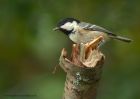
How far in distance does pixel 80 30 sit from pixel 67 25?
0.14m

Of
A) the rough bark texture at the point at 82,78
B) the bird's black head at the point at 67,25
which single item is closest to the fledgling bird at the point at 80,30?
the bird's black head at the point at 67,25

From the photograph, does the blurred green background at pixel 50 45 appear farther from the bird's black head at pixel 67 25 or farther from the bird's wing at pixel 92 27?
the bird's wing at pixel 92 27

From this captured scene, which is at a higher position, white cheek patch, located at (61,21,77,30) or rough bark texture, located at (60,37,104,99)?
white cheek patch, located at (61,21,77,30)

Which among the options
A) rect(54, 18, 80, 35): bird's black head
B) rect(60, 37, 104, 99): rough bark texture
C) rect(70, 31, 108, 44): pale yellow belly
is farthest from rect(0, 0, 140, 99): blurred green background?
rect(60, 37, 104, 99): rough bark texture

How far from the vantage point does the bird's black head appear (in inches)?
161

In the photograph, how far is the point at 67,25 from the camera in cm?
414

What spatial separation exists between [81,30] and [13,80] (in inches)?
32.5

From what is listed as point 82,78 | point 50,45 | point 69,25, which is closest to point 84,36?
point 69,25

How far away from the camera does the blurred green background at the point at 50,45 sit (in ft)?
13.1

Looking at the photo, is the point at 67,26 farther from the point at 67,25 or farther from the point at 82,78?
the point at 82,78

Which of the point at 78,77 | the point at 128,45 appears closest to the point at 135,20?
the point at 128,45

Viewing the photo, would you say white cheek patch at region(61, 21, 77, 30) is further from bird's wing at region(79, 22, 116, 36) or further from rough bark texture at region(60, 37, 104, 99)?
rough bark texture at region(60, 37, 104, 99)

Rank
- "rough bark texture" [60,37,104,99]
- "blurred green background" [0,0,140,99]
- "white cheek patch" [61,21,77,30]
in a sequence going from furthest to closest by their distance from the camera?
1. "white cheek patch" [61,21,77,30]
2. "blurred green background" [0,0,140,99]
3. "rough bark texture" [60,37,104,99]

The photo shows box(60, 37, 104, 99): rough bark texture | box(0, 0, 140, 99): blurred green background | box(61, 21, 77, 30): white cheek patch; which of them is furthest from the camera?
box(61, 21, 77, 30): white cheek patch
